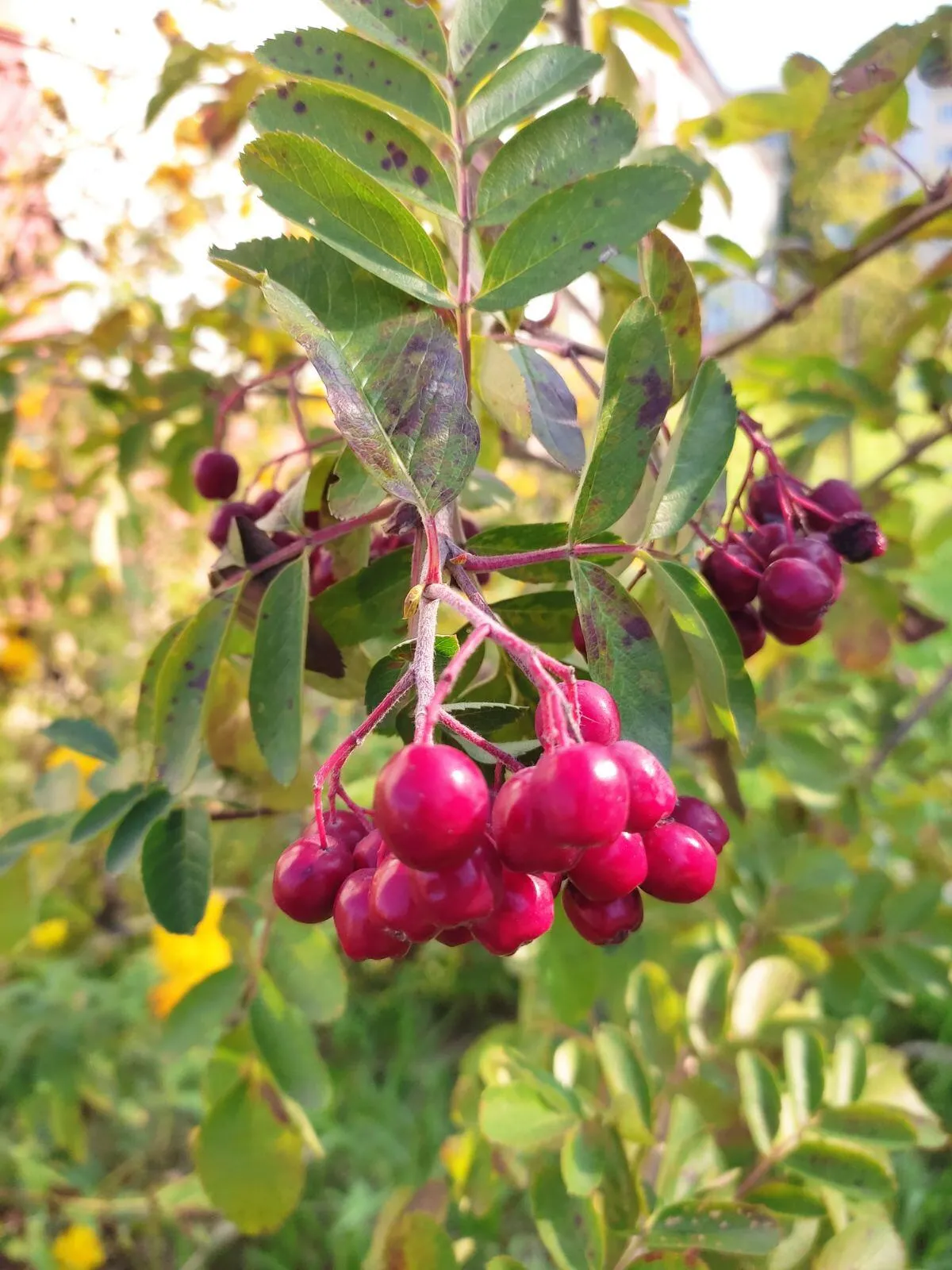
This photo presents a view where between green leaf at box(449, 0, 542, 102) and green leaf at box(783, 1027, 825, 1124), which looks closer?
green leaf at box(449, 0, 542, 102)

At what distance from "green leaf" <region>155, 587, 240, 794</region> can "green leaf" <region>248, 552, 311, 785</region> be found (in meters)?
0.07

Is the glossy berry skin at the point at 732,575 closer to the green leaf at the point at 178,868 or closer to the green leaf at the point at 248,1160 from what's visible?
the green leaf at the point at 178,868

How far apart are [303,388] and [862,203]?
76.8 inches

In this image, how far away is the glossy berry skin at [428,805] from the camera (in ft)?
1.16

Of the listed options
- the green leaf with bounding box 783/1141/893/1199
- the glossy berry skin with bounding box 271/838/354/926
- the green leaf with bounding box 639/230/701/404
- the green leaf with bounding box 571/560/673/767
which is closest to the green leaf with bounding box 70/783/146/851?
the glossy berry skin with bounding box 271/838/354/926

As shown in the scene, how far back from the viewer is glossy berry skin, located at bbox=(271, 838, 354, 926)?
1.57 ft

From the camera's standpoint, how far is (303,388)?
2443 millimetres

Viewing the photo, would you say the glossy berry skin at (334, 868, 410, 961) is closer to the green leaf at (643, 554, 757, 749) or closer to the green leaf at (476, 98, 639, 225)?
the green leaf at (643, 554, 757, 749)

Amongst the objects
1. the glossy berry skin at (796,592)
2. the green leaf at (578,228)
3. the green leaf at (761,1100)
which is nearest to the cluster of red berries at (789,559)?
the glossy berry skin at (796,592)

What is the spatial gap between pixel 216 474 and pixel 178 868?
39 cm

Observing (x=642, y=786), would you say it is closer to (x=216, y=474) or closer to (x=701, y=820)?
(x=701, y=820)

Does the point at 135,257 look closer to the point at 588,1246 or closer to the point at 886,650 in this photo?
the point at 886,650

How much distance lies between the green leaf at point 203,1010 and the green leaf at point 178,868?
254 mm

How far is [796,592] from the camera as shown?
→ 2.00 ft
